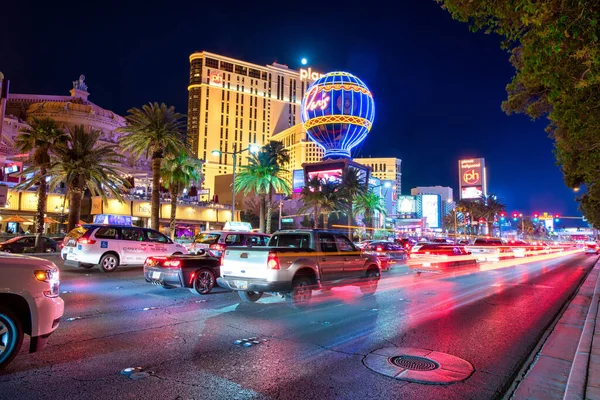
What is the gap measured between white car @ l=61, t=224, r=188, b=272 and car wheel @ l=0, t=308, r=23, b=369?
1084 cm

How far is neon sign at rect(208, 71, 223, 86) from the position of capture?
169125mm

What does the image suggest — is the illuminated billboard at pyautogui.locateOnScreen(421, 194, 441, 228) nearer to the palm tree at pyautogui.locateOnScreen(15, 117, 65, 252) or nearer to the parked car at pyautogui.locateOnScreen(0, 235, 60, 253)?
the palm tree at pyautogui.locateOnScreen(15, 117, 65, 252)

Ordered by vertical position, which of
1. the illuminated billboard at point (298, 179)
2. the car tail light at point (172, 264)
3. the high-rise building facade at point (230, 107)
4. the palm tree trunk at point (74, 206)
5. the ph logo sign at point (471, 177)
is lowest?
the car tail light at point (172, 264)

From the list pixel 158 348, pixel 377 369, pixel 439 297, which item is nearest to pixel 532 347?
pixel 377 369

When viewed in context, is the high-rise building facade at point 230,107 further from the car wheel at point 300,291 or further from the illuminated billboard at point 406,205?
the car wheel at point 300,291

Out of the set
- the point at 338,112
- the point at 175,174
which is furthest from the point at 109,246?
the point at 338,112

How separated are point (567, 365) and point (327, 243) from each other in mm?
5726

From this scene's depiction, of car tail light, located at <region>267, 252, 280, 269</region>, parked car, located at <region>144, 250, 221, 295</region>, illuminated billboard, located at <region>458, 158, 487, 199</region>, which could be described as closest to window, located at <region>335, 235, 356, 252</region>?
car tail light, located at <region>267, 252, 280, 269</region>

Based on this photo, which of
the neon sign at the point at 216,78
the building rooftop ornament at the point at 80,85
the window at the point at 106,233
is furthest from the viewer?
the neon sign at the point at 216,78

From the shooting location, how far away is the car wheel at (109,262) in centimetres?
1480

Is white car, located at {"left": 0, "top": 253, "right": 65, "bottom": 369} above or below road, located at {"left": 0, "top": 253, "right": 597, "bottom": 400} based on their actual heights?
above

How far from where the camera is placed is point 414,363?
5.40 meters

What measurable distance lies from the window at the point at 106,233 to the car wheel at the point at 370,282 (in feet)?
31.8

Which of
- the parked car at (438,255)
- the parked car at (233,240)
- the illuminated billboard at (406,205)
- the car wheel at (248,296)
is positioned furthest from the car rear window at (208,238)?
the illuminated billboard at (406,205)
